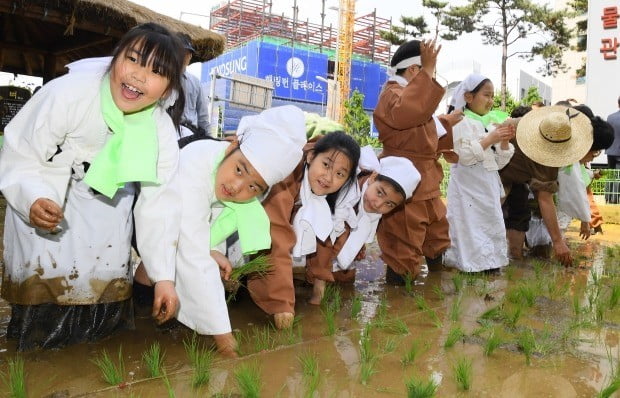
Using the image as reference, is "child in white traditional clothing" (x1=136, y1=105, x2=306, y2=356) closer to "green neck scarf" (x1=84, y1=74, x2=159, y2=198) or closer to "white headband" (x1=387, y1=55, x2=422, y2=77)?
"green neck scarf" (x1=84, y1=74, x2=159, y2=198)

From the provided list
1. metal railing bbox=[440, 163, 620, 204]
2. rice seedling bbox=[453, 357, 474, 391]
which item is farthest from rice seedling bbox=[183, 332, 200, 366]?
metal railing bbox=[440, 163, 620, 204]

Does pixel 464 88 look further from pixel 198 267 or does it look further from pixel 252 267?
pixel 198 267

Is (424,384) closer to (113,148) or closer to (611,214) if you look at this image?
(113,148)

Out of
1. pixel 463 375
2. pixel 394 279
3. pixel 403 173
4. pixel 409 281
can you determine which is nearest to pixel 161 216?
pixel 463 375

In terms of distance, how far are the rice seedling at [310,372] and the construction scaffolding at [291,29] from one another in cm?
4165

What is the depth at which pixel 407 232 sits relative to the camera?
3.33m

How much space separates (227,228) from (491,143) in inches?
81.3

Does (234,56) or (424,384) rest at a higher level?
(234,56)

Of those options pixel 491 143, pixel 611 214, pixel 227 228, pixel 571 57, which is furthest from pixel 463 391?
pixel 571 57

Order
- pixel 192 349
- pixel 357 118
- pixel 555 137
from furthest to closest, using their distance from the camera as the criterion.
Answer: pixel 357 118, pixel 555 137, pixel 192 349

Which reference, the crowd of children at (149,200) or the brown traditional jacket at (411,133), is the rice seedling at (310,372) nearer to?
the crowd of children at (149,200)

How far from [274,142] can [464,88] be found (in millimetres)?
2223

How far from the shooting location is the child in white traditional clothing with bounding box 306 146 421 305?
113 inches

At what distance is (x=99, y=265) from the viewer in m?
2.04
